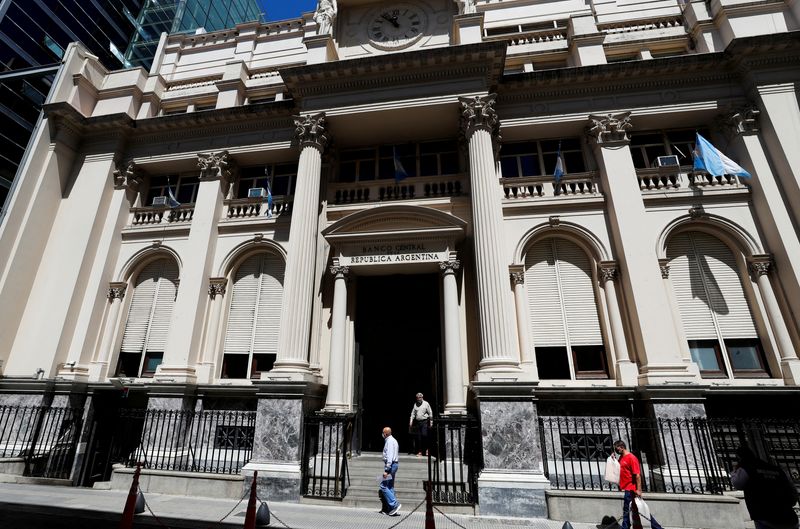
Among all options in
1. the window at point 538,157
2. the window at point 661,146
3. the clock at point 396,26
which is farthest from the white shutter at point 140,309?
the window at point 661,146

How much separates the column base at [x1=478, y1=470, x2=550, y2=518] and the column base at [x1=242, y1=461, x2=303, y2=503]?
4279 mm

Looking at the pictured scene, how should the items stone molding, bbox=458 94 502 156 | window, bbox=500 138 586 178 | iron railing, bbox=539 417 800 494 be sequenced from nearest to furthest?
iron railing, bbox=539 417 800 494, stone molding, bbox=458 94 502 156, window, bbox=500 138 586 178

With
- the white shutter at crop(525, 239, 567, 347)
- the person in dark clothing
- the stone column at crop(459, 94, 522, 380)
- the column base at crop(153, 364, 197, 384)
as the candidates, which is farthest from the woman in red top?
the column base at crop(153, 364, 197, 384)

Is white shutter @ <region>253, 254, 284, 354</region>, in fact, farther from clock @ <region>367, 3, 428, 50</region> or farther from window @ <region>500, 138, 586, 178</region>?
clock @ <region>367, 3, 428, 50</region>

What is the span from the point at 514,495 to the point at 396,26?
1639cm

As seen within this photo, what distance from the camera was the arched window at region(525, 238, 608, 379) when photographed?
1178 centimetres

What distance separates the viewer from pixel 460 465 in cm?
880

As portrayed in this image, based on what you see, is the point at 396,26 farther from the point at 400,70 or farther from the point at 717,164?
the point at 717,164

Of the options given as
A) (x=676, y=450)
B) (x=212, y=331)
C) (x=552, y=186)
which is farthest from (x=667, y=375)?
(x=212, y=331)

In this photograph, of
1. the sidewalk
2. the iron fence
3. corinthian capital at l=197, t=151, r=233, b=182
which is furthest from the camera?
corinthian capital at l=197, t=151, r=233, b=182

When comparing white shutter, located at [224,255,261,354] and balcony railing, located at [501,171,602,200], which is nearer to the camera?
balcony railing, located at [501,171,602,200]

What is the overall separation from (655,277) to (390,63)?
418 inches

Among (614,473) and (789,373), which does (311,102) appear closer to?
(614,473)

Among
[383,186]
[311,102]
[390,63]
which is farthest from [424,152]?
[311,102]
